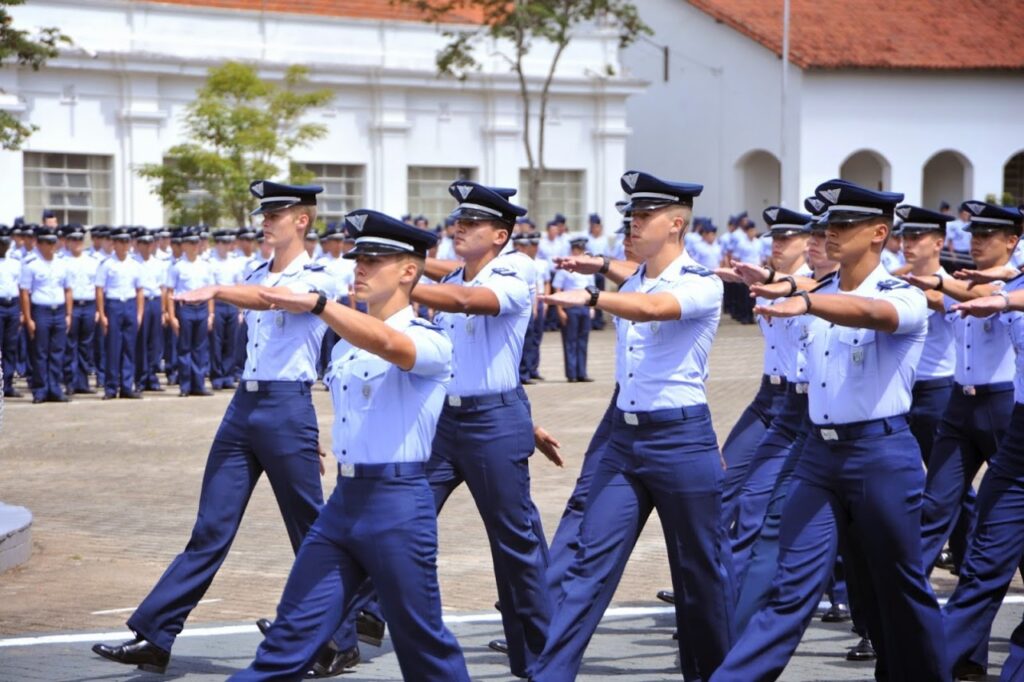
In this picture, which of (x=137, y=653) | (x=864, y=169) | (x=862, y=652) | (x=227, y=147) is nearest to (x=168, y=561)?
(x=137, y=653)

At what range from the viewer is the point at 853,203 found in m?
7.22

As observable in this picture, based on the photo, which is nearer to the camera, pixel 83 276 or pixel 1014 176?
pixel 83 276

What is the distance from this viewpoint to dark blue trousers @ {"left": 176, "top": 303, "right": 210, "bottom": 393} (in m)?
23.2

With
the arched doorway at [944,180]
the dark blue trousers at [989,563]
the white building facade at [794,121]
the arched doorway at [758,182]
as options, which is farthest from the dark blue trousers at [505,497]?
the arched doorway at [944,180]

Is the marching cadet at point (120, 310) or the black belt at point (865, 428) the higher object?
the black belt at point (865, 428)

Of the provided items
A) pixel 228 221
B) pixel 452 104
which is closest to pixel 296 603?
pixel 228 221

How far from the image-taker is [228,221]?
32406 millimetres

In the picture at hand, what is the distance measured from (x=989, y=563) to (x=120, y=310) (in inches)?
659

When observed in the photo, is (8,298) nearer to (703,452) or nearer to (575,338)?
(575,338)

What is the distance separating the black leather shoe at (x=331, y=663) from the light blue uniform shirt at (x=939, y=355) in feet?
12.8

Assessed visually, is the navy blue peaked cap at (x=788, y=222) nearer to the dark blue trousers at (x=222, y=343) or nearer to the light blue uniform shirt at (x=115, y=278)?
the light blue uniform shirt at (x=115, y=278)

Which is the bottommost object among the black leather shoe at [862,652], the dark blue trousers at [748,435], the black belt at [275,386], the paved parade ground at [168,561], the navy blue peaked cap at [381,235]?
the paved parade ground at [168,561]

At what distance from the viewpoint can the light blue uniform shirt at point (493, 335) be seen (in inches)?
330

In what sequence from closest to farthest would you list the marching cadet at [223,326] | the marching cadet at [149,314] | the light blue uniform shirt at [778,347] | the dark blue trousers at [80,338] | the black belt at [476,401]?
the black belt at [476,401]
the light blue uniform shirt at [778,347]
the dark blue trousers at [80,338]
the marching cadet at [149,314]
the marching cadet at [223,326]
